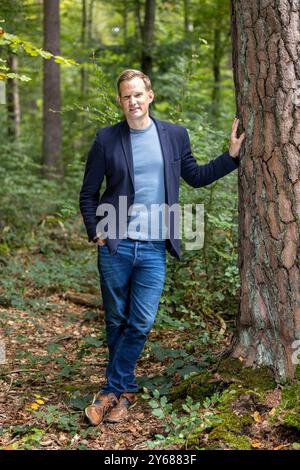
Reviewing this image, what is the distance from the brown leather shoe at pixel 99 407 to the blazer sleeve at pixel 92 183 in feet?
3.85

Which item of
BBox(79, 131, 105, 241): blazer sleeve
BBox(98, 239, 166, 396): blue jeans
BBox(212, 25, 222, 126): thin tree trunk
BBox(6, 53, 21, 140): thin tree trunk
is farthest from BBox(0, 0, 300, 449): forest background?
BBox(212, 25, 222, 126): thin tree trunk

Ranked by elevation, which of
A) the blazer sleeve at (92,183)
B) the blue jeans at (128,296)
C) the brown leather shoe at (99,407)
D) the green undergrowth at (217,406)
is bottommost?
the brown leather shoe at (99,407)

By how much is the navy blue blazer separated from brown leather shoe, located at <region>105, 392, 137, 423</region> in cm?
112

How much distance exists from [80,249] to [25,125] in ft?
33.0

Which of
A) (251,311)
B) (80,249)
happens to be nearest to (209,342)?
(251,311)

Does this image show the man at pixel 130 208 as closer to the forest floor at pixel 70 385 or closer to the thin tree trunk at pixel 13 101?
the forest floor at pixel 70 385

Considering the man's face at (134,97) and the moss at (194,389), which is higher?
the man's face at (134,97)

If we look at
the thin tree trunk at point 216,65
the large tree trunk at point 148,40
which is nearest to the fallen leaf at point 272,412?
the large tree trunk at point 148,40

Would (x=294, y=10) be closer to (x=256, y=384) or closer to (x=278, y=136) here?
(x=278, y=136)

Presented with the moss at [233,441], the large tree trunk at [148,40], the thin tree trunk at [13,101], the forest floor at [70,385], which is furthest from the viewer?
the thin tree trunk at [13,101]

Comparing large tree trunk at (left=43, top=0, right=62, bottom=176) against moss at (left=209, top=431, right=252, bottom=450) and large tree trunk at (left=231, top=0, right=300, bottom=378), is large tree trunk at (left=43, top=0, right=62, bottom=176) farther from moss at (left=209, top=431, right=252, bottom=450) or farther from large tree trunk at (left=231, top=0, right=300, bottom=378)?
moss at (left=209, top=431, right=252, bottom=450)

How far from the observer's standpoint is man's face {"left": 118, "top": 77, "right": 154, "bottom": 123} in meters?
3.91

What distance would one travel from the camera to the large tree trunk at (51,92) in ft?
39.9
